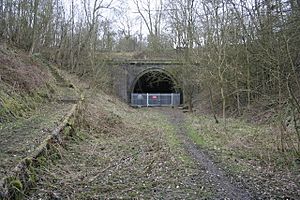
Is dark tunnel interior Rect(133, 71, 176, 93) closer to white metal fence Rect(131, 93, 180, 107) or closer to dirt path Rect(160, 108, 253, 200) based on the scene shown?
white metal fence Rect(131, 93, 180, 107)

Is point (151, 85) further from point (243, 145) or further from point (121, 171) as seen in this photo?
point (121, 171)

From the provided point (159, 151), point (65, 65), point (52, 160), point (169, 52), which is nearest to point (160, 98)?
point (169, 52)

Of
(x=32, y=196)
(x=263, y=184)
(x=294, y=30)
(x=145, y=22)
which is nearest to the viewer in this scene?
(x=32, y=196)

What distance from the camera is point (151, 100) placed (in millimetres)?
32219

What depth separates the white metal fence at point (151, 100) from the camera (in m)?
32.1

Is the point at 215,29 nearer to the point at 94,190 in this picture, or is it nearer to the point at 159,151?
the point at 159,151

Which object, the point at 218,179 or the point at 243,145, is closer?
the point at 218,179

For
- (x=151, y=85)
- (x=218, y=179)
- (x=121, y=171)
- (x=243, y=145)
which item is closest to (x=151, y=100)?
(x=151, y=85)

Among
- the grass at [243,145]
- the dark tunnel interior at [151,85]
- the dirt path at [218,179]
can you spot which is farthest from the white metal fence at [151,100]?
the dirt path at [218,179]

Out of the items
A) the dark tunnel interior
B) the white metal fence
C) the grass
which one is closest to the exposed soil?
the grass

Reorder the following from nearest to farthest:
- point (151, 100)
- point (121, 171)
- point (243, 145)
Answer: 1. point (121, 171)
2. point (243, 145)
3. point (151, 100)

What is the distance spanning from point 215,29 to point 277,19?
9.75 m

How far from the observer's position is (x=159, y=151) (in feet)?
30.7

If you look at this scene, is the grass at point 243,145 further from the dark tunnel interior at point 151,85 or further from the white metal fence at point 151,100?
the dark tunnel interior at point 151,85
